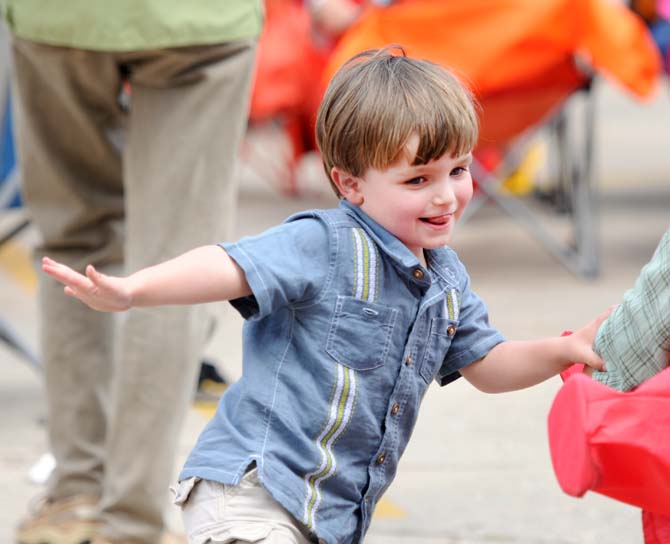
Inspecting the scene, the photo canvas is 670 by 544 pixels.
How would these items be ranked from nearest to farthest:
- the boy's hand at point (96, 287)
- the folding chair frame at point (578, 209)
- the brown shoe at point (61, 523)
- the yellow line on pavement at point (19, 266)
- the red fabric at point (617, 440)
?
the red fabric at point (617, 440)
the boy's hand at point (96, 287)
the brown shoe at point (61, 523)
the folding chair frame at point (578, 209)
the yellow line on pavement at point (19, 266)

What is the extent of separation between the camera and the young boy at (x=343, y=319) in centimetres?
210

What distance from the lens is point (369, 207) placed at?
2.18m

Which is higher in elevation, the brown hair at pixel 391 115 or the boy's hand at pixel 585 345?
the brown hair at pixel 391 115

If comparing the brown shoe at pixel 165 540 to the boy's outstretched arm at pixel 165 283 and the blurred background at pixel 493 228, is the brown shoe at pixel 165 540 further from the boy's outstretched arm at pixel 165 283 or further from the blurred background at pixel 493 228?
the boy's outstretched arm at pixel 165 283

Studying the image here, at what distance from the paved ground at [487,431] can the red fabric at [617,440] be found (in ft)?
4.65

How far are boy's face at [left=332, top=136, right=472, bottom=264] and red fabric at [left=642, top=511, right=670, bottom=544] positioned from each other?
1.76 ft

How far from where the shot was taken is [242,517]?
2127 mm

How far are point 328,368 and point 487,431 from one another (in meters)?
2.02

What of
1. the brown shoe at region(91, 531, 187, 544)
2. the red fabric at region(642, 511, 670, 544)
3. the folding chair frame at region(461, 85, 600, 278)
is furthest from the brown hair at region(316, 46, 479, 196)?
the folding chair frame at region(461, 85, 600, 278)

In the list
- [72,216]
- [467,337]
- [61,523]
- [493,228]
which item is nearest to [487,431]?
[61,523]

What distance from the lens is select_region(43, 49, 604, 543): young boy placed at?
2.10m

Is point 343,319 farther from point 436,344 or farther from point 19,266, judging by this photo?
point 19,266

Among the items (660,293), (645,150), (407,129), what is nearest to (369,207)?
(407,129)

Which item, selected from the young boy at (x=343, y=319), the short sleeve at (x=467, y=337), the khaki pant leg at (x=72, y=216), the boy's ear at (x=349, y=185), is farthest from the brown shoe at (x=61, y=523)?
the boy's ear at (x=349, y=185)
